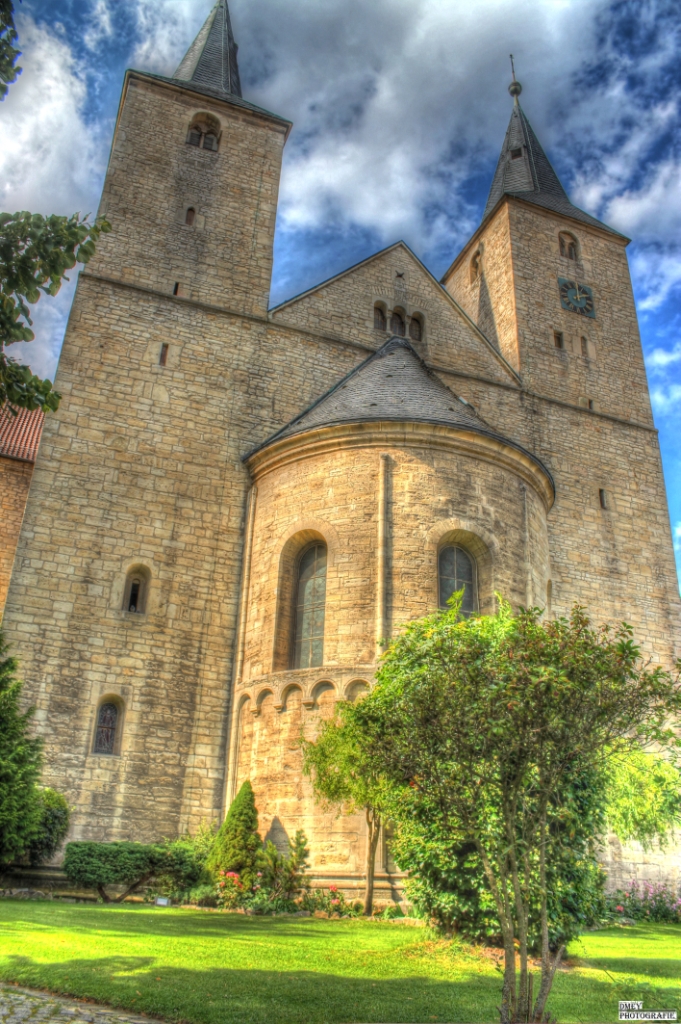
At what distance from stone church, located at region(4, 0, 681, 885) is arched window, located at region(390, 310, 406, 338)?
65 mm

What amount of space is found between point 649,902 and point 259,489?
506 inches

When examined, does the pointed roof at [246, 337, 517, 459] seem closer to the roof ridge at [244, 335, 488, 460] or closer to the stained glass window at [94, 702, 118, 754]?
the roof ridge at [244, 335, 488, 460]

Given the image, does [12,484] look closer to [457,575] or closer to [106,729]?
[106,729]

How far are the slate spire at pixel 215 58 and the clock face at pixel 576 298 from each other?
487 inches

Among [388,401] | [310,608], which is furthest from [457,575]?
[388,401]

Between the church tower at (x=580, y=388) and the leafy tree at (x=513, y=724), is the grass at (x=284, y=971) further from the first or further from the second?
the church tower at (x=580, y=388)

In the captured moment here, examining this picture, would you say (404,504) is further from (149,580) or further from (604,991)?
(604,991)

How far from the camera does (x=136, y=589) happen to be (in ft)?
55.8

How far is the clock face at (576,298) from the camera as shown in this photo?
85.7 feet

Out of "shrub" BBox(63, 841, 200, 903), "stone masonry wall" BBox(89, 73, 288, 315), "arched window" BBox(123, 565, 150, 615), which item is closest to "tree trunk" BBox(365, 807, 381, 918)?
"shrub" BBox(63, 841, 200, 903)

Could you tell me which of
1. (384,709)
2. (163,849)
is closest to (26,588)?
(163,849)

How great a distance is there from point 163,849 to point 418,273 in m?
17.4

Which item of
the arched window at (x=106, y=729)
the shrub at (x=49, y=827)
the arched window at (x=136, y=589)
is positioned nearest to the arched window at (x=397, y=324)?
the arched window at (x=136, y=589)

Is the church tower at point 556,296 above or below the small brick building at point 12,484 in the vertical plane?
above
